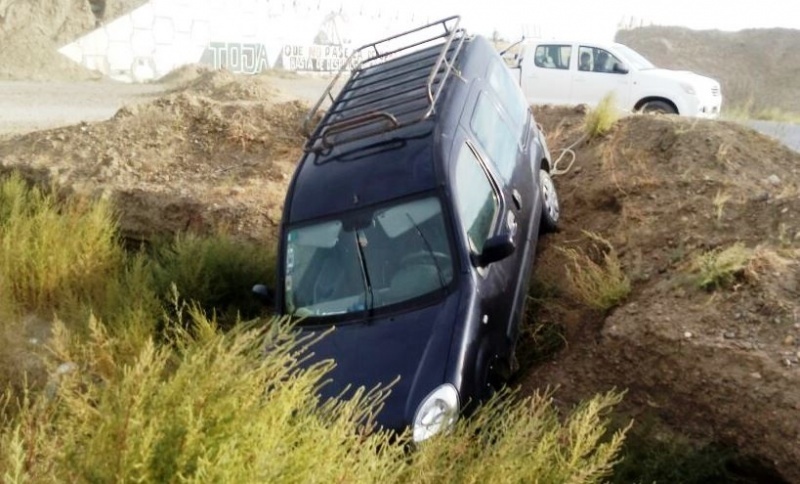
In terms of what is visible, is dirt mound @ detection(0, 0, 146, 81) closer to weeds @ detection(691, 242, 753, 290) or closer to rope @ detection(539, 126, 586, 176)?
rope @ detection(539, 126, 586, 176)

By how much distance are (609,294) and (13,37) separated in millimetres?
28036

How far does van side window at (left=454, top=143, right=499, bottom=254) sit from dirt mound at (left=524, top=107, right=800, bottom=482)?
1.13 meters

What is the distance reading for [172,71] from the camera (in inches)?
1148

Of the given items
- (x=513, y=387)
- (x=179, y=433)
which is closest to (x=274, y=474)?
(x=179, y=433)

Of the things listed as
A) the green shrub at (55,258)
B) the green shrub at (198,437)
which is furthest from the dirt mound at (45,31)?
the green shrub at (198,437)

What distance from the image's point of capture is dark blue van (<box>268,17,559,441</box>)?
5000mm

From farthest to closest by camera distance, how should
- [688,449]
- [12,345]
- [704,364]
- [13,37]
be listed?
[13,37] → [12,345] → [704,364] → [688,449]

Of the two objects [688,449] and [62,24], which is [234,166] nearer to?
[688,449]

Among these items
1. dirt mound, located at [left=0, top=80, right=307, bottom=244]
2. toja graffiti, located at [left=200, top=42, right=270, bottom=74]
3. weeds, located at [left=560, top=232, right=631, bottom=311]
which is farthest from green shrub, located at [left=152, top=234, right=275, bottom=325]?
toja graffiti, located at [left=200, top=42, right=270, bottom=74]

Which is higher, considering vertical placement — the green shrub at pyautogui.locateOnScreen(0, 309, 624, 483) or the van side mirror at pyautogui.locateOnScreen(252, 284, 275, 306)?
the green shrub at pyautogui.locateOnScreen(0, 309, 624, 483)

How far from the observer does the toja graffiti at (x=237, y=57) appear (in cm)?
3081

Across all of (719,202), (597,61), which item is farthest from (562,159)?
(597,61)

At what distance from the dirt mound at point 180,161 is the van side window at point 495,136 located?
308 cm

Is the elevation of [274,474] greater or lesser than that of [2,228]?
greater
